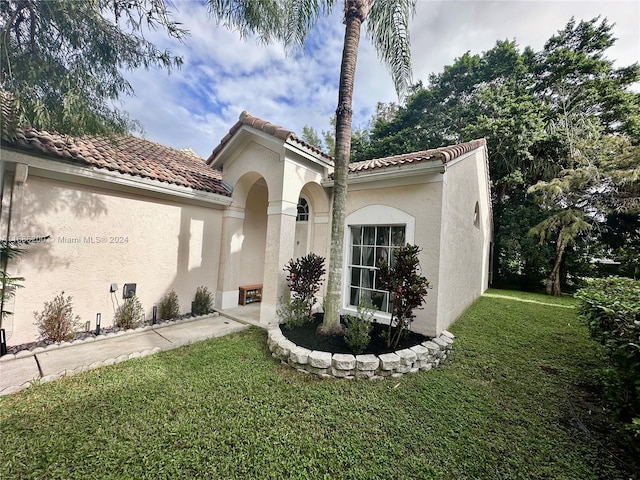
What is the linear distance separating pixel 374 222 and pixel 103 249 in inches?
303

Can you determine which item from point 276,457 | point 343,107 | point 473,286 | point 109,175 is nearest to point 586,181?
point 473,286

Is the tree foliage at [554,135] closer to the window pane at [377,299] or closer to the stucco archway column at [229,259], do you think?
the window pane at [377,299]

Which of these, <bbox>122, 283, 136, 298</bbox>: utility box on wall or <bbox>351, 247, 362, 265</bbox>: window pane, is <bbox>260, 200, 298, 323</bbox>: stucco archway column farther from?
<bbox>122, 283, 136, 298</bbox>: utility box on wall

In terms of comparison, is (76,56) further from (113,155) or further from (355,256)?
(355,256)

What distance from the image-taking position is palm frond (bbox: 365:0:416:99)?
6586mm

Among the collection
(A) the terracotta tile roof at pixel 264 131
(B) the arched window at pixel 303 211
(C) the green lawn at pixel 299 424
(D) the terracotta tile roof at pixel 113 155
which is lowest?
(C) the green lawn at pixel 299 424

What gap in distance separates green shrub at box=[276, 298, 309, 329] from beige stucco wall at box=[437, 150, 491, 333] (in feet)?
12.2

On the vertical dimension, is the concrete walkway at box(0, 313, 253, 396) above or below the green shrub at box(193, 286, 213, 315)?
below

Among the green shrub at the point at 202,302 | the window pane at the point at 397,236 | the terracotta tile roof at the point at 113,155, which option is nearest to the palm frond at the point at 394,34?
the window pane at the point at 397,236

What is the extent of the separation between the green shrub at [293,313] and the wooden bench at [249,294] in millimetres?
2852

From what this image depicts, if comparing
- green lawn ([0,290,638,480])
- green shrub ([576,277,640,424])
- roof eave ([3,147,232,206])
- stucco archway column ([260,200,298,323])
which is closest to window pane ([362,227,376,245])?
stucco archway column ([260,200,298,323])

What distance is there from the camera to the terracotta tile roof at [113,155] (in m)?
5.20

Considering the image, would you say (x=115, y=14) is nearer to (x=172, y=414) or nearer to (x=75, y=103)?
(x=75, y=103)

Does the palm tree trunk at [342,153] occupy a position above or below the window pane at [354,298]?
above
